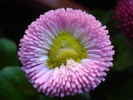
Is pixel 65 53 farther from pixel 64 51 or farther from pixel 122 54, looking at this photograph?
pixel 122 54

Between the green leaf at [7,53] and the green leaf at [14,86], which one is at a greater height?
the green leaf at [7,53]

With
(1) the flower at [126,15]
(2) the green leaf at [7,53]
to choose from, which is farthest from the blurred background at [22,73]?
(1) the flower at [126,15]

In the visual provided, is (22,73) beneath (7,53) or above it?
beneath

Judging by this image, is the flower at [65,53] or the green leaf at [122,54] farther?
the green leaf at [122,54]

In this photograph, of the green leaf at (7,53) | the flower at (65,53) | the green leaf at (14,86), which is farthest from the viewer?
the green leaf at (7,53)

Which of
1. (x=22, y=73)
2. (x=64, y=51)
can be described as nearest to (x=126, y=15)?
(x=64, y=51)

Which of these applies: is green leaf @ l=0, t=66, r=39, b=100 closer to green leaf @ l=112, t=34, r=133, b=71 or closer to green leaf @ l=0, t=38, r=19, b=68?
green leaf @ l=0, t=38, r=19, b=68

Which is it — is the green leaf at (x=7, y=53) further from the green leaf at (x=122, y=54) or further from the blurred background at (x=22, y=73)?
the green leaf at (x=122, y=54)
